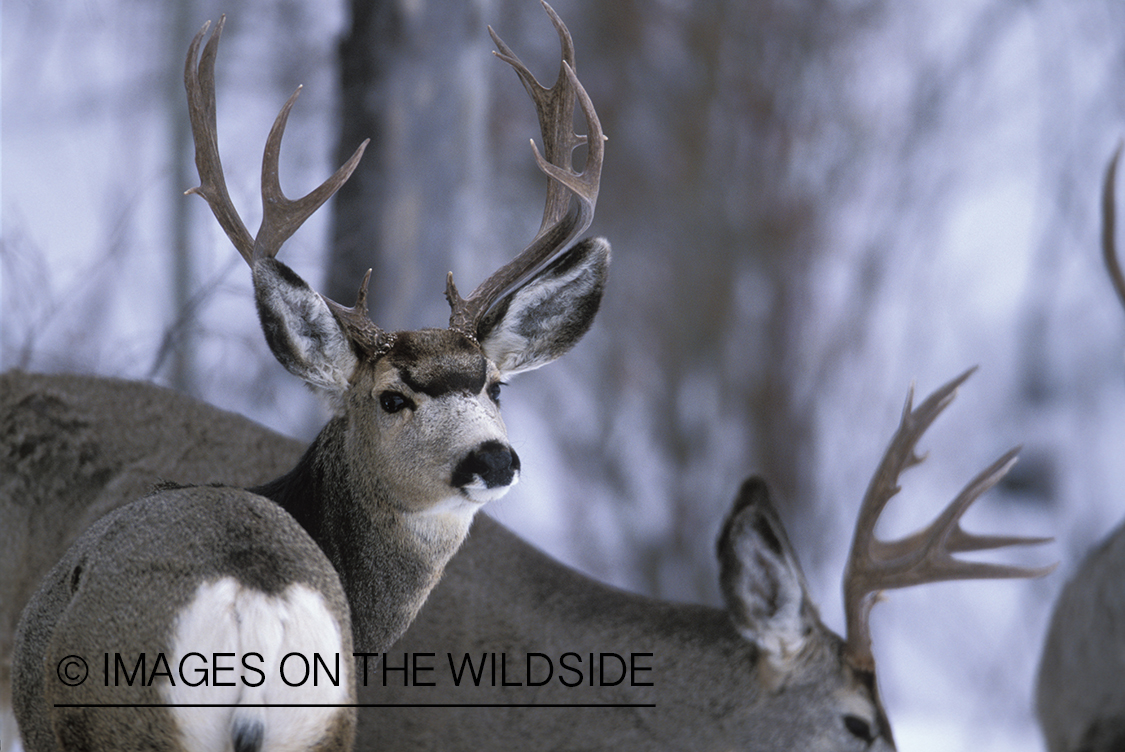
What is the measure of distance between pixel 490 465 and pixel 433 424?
20 cm

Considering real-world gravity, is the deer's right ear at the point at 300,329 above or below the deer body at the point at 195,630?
above

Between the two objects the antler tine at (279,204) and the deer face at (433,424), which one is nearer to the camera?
the deer face at (433,424)

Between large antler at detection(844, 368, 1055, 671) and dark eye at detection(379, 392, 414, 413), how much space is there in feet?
6.05

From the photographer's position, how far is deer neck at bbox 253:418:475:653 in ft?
8.46

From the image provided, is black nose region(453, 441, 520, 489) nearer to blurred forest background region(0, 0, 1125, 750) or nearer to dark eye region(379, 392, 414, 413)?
dark eye region(379, 392, 414, 413)

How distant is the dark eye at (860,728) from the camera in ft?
12.1

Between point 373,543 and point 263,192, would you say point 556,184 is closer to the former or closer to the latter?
point 263,192

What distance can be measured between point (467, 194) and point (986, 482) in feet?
8.69

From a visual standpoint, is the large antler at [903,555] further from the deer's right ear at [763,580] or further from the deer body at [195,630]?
the deer body at [195,630]

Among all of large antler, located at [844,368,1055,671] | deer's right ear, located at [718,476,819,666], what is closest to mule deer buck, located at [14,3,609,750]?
deer's right ear, located at [718,476,819,666]

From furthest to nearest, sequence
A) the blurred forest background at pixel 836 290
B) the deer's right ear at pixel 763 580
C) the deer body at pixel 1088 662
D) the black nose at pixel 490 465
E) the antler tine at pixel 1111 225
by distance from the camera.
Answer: the blurred forest background at pixel 836 290, the antler tine at pixel 1111 225, the deer body at pixel 1088 662, the deer's right ear at pixel 763 580, the black nose at pixel 490 465

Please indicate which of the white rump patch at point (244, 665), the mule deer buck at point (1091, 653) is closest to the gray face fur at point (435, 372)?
the white rump patch at point (244, 665)

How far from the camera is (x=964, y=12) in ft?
43.0

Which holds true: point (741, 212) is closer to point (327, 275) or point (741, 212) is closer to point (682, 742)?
point (327, 275)
